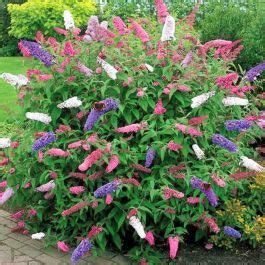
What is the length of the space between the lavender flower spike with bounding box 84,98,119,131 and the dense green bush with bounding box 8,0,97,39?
10.3m

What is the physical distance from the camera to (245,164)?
4.54 metres

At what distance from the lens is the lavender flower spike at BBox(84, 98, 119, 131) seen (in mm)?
4313

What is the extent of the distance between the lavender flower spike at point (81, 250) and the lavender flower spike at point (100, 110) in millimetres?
918

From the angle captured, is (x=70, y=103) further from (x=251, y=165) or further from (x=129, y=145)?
(x=251, y=165)

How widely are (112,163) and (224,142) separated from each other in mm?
988

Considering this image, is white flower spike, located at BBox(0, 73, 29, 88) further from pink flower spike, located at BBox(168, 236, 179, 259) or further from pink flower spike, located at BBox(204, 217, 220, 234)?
pink flower spike, located at BBox(204, 217, 220, 234)

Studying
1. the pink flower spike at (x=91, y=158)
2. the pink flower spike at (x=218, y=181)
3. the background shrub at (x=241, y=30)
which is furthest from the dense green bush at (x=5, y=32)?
the pink flower spike at (x=218, y=181)

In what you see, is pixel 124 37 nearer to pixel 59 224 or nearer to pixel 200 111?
pixel 200 111

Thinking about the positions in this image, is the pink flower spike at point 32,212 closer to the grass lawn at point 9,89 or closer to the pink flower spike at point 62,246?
the pink flower spike at point 62,246

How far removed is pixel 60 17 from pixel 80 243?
445 inches

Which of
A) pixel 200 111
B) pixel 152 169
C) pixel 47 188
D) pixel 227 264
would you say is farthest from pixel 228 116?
pixel 47 188

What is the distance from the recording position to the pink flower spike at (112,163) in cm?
412

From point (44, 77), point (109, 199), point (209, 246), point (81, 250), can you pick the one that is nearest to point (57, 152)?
point (109, 199)

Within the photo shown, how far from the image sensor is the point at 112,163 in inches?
163
